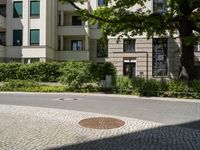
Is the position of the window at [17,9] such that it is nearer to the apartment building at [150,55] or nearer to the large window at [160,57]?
the apartment building at [150,55]

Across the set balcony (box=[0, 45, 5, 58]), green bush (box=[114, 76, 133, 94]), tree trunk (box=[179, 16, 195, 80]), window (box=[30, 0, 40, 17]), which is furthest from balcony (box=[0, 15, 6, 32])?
tree trunk (box=[179, 16, 195, 80])

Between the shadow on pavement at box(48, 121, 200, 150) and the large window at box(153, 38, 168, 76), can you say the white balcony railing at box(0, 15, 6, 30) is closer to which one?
the large window at box(153, 38, 168, 76)

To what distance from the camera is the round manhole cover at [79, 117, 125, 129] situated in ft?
37.6

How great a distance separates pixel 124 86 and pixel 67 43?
23.8m

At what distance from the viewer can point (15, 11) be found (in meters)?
43.1

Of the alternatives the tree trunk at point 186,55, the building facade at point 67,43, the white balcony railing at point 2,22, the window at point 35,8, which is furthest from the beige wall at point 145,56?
the white balcony railing at point 2,22

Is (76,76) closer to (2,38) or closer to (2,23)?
(2,23)

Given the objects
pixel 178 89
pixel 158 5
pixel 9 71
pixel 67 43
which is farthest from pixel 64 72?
pixel 67 43

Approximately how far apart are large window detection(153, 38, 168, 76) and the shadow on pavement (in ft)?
81.1

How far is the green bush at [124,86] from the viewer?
2447 cm

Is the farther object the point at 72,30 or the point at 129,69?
the point at 72,30

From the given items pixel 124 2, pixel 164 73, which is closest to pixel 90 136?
pixel 124 2

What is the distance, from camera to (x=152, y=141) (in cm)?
934

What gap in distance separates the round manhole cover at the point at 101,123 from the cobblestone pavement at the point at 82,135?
0.79 feet
